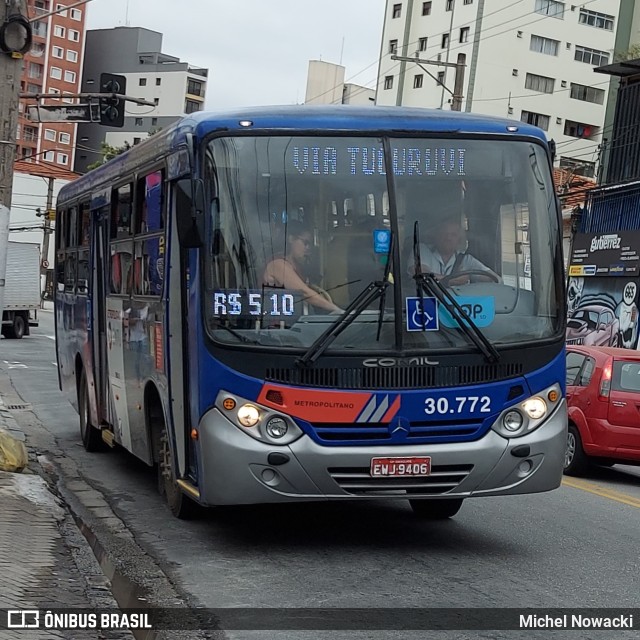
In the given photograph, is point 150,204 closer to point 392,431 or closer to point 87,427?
point 392,431

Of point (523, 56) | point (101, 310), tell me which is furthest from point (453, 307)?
point (523, 56)

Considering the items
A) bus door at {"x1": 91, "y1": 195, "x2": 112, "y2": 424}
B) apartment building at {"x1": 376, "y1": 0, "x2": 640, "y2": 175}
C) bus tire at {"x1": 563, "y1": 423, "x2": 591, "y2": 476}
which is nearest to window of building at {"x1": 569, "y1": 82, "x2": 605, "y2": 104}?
apartment building at {"x1": 376, "y1": 0, "x2": 640, "y2": 175}

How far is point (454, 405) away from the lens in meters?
8.05

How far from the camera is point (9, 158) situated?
1155 cm

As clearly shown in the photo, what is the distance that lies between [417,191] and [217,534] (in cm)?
289

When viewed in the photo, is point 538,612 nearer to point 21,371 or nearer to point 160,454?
point 160,454

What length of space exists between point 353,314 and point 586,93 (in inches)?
2766

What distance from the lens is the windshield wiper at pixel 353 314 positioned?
7855 millimetres

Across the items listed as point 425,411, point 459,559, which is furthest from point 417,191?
point 459,559

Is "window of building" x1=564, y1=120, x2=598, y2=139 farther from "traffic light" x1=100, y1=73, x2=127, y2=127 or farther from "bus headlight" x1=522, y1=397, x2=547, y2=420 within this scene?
"bus headlight" x1=522, y1=397, x2=547, y2=420

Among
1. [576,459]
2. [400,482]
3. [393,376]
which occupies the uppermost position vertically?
[393,376]

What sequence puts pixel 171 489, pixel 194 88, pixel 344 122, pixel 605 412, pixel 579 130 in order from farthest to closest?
pixel 194 88
pixel 579 130
pixel 605 412
pixel 171 489
pixel 344 122

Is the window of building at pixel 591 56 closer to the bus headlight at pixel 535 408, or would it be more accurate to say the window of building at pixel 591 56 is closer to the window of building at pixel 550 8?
the window of building at pixel 550 8

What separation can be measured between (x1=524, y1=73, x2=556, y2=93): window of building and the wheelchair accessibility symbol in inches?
2623
